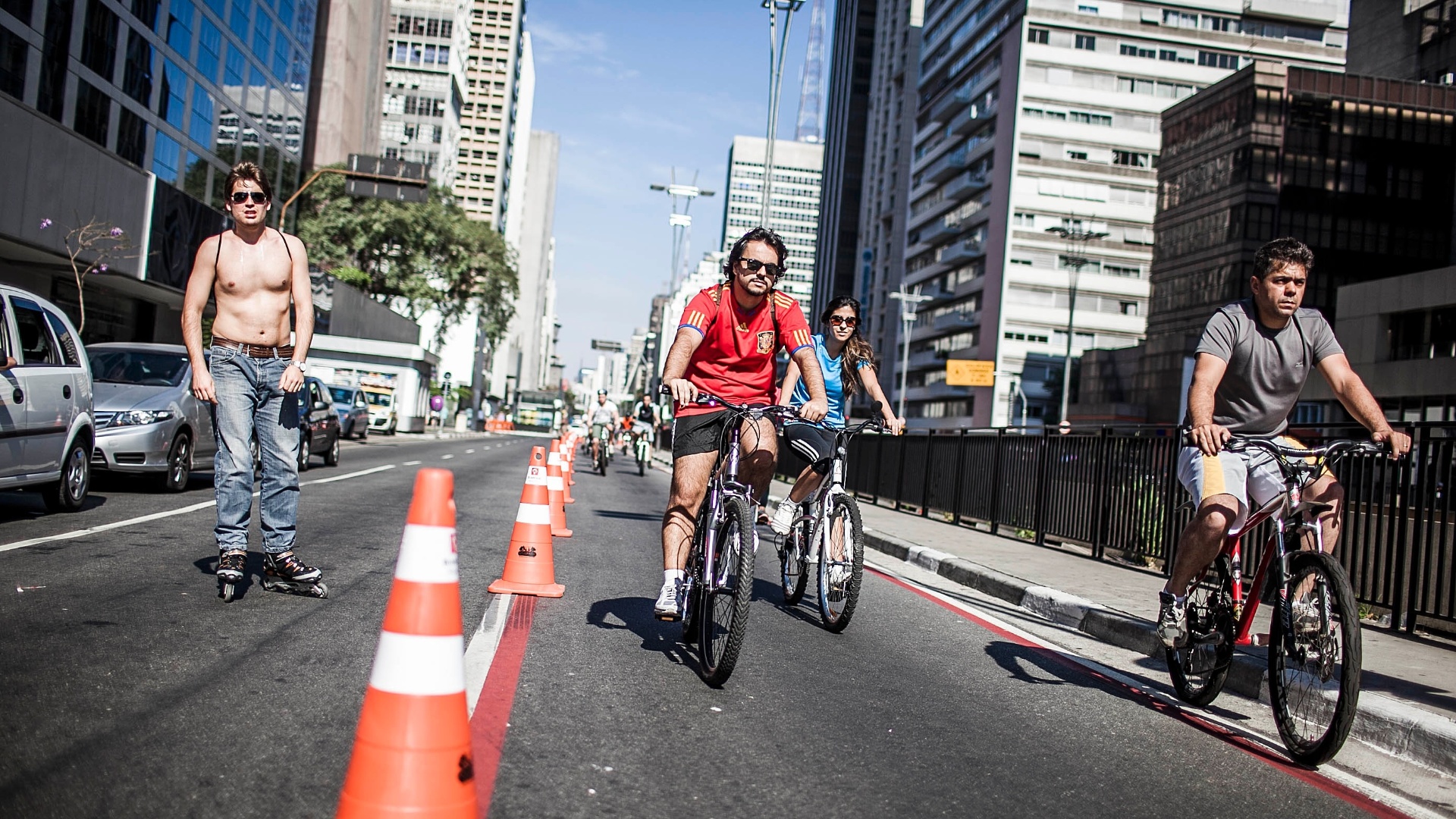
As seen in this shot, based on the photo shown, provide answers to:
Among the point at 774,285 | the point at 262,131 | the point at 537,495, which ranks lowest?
the point at 537,495

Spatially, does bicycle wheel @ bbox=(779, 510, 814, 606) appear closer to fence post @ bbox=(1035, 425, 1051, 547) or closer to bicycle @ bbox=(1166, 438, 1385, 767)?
bicycle @ bbox=(1166, 438, 1385, 767)

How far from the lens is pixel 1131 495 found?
10656 millimetres

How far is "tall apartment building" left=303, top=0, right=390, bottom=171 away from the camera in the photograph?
56906mm

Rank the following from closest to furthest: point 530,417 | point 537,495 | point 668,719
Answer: point 668,719, point 537,495, point 530,417

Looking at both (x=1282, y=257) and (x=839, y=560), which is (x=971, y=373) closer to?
(x=839, y=560)

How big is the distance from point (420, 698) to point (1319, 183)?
6030 cm

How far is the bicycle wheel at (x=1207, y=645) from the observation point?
470cm

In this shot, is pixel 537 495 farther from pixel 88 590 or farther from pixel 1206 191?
pixel 1206 191

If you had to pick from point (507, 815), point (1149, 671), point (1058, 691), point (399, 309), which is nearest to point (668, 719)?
point (507, 815)

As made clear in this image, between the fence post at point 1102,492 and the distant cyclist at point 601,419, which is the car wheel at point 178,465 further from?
the distant cyclist at point 601,419

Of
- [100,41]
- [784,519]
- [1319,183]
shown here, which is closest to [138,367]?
[784,519]

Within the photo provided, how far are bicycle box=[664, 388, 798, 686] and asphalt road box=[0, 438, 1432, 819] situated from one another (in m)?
0.15

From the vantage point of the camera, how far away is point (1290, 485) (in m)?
4.52

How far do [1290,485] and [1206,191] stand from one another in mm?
57880
